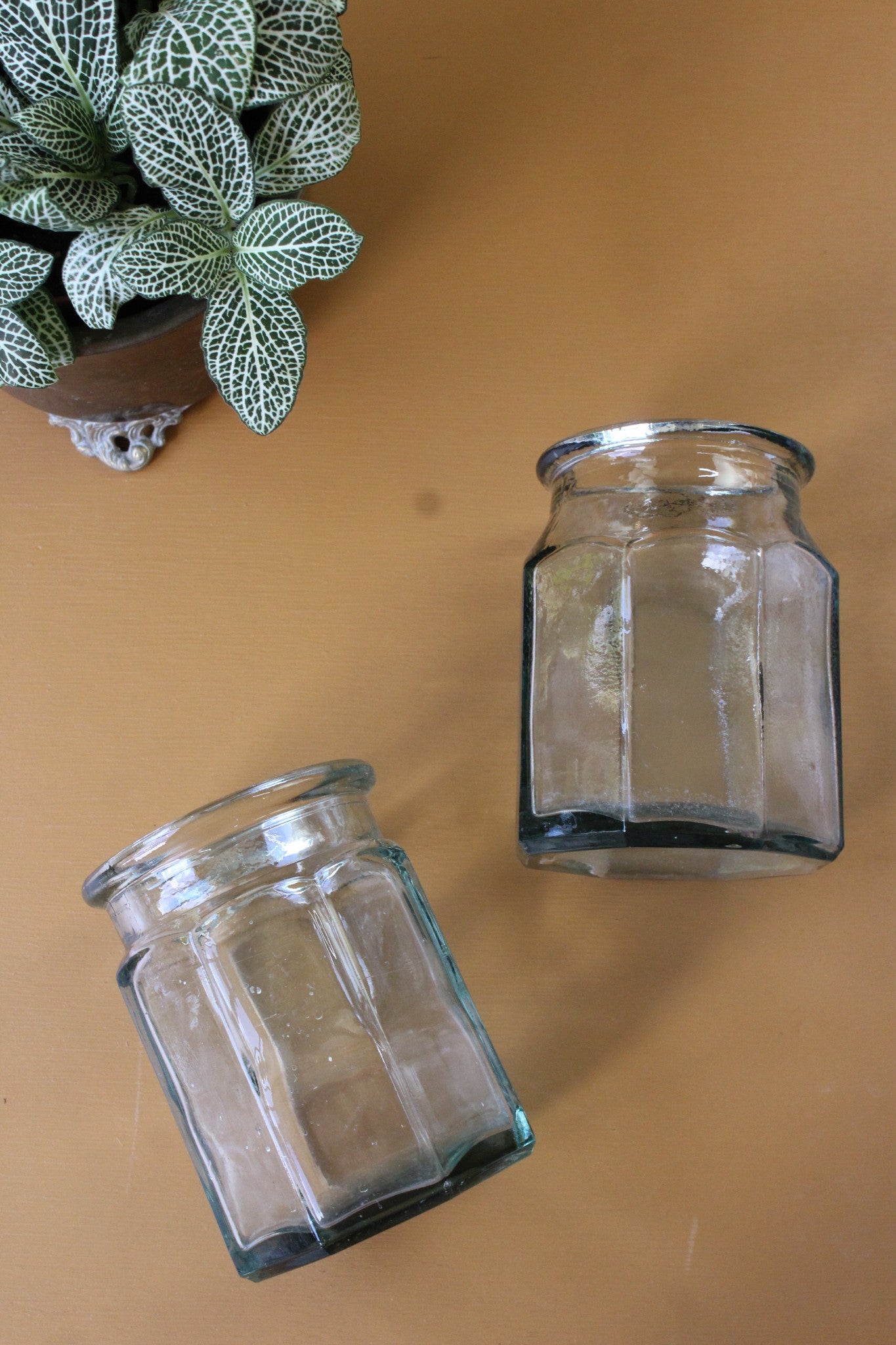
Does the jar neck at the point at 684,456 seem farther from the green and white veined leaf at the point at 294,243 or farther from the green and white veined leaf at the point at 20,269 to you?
the green and white veined leaf at the point at 20,269

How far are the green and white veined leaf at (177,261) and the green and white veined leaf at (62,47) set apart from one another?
6 cm

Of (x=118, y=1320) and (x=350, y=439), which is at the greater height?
(x=350, y=439)

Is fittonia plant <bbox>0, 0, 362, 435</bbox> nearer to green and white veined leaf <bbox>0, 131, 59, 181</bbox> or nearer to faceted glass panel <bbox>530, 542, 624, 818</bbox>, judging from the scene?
green and white veined leaf <bbox>0, 131, 59, 181</bbox>

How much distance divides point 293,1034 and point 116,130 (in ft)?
1.32

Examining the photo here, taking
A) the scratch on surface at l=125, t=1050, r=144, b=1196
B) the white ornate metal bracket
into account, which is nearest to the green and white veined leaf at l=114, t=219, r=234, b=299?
the white ornate metal bracket

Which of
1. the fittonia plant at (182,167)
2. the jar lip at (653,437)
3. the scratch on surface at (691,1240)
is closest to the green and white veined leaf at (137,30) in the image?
Result: the fittonia plant at (182,167)

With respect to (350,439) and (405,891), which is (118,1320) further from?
(350,439)

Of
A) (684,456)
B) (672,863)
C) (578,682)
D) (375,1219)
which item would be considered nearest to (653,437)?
(684,456)

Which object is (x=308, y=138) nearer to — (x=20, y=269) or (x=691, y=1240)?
(x=20, y=269)

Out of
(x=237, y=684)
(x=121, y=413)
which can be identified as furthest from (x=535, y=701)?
(x=121, y=413)

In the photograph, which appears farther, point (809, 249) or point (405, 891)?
point (809, 249)

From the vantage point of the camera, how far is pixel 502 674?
552 mm

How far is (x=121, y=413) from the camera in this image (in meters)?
0.54

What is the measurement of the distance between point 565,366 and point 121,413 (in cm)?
26
